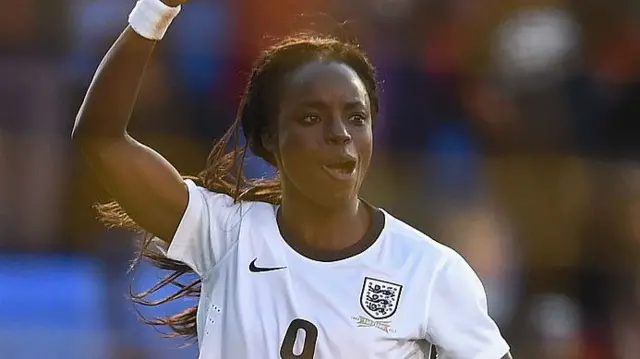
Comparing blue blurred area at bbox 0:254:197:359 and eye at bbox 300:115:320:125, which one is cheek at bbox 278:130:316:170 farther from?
blue blurred area at bbox 0:254:197:359

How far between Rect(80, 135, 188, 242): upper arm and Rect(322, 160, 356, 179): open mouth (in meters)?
0.19

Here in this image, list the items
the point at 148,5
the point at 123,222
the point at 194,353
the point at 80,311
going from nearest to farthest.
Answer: the point at 148,5 → the point at 123,222 → the point at 80,311 → the point at 194,353

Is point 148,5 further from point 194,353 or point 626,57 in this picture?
point 626,57

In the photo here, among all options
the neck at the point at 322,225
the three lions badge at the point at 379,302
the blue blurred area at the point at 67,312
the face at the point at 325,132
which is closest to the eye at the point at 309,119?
the face at the point at 325,132

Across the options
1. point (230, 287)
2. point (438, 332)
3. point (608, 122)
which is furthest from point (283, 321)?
point (608, 122)

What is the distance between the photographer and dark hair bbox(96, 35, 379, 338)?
133 centimetres

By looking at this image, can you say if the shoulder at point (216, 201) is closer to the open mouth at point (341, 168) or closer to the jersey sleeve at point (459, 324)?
the open mouth at point (341, 168)

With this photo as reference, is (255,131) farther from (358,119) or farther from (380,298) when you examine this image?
(380,298)

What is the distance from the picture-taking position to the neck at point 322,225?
1.30 meters

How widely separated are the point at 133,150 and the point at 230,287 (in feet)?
0.69

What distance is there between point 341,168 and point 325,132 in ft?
0.16

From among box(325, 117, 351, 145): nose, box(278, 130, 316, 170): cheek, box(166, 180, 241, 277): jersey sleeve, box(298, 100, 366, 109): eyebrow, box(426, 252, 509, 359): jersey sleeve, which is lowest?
box(426, 252, 509, 359): jersey sleeve

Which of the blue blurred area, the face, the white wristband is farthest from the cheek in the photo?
the blue blurred area

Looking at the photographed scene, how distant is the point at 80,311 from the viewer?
7.80 feet
